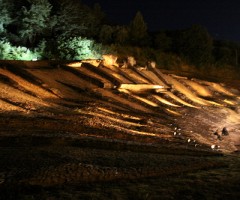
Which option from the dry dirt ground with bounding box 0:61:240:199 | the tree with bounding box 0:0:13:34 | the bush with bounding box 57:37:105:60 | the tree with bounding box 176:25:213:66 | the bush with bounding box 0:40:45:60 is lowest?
the dry dirt ground with bounding box 0:61:240:199

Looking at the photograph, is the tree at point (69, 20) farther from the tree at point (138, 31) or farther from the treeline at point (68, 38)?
the tree at point (138, 31)

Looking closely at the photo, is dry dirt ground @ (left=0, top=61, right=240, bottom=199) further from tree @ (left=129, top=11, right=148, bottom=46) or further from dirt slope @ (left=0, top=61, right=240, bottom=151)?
tree @ (left=129, top=11, right=148, bottom=46)

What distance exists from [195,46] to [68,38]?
789 inches

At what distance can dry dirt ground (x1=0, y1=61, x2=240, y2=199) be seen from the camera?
16.5 ft

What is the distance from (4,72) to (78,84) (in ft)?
13.0

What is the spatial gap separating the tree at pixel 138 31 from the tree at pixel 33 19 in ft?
55.5

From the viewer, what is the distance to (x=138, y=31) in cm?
4497

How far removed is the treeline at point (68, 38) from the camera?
2692 centimetres

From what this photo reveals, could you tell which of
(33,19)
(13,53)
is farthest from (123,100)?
(33,19)

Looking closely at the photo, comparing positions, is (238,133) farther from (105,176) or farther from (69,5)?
(69,5)

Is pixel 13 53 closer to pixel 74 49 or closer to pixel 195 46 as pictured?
pixel 74 49

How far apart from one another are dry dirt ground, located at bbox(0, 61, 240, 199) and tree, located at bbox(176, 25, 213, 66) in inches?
567

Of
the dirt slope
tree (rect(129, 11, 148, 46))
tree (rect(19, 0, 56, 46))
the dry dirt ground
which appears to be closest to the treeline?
tree (rect(19, 0, 56, 46))

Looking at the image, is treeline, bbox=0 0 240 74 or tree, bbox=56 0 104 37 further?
tree, bbox=56 0 104 37
